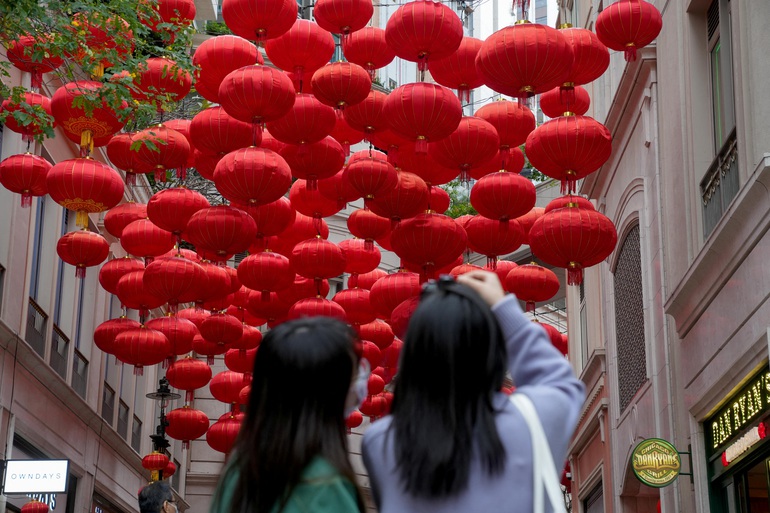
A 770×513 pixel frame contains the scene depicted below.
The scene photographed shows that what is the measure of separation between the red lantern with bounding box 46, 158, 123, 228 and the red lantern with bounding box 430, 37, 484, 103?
3.82 meters

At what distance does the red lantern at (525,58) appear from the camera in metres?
10.7

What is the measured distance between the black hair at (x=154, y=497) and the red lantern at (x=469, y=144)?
6.13 meters

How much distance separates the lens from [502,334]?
296 centimetres

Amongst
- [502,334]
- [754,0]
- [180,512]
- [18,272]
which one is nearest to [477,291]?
[502,334]

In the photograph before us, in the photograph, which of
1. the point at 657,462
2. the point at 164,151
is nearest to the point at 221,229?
the point at 164,151

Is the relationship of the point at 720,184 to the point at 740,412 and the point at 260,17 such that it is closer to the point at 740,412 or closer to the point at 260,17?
the point at 740,412

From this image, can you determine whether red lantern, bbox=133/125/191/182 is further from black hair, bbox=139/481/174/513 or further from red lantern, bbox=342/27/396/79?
black hair, bbox=139/481/174/513

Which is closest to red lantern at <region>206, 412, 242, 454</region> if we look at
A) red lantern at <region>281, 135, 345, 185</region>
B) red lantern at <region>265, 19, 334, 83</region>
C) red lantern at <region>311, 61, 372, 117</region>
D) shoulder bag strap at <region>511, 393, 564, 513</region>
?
red lantern at <region>281, 135, 345, 185</region>

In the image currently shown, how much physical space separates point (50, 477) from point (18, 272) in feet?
11.5

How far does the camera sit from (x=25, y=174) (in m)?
13.1

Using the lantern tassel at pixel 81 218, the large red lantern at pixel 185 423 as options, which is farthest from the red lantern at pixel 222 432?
the lantern tassel at pixel 81 218

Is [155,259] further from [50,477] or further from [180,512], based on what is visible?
[180,512]

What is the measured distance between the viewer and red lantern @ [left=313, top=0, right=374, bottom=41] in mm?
12258

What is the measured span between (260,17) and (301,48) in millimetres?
941
